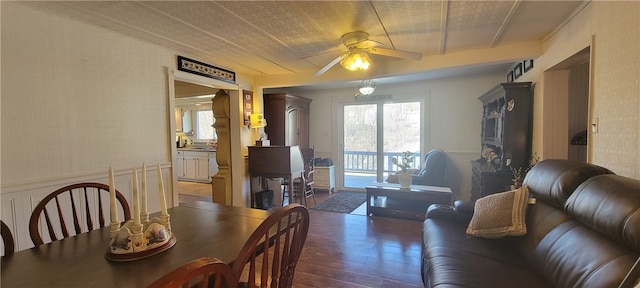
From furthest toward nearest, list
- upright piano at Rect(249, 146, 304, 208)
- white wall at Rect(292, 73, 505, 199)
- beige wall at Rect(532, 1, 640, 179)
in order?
white wall at Rect(292, 73, 505, 199) < upright piano at Rect(249, 146, 304, 208) < beige wall at Rect(532, 1, 640, 179)

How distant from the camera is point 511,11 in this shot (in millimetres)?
2229

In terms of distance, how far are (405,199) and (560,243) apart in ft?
7.81

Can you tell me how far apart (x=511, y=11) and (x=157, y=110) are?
349 cm

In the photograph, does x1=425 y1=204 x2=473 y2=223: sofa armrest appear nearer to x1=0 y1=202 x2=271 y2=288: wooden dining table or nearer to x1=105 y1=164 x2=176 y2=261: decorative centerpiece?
x1=0 y1=202 x2=271 y2=288: wooden dining table

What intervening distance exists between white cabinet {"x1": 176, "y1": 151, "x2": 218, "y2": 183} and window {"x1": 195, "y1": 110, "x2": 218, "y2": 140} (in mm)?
654

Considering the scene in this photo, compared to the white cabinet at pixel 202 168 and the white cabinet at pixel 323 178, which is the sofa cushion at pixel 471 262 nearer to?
the white cabinet at pixel 323 178

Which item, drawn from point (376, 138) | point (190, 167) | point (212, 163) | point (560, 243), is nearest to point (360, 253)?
point (560, 243)

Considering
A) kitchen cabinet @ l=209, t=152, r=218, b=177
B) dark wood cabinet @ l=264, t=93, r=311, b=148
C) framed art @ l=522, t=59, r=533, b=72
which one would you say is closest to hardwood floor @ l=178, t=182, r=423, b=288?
dark wood cabinet @ l=264, t=93, r=311, b=148

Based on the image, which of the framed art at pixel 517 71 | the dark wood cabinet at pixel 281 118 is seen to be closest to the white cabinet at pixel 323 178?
the dark wood cabinet at pixel 281 118

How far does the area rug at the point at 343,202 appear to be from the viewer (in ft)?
14.9

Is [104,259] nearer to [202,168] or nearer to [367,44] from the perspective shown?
[367,44]

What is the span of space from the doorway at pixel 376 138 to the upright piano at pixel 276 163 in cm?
208

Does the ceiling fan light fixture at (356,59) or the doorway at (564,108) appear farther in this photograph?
the doorway at (564,108)

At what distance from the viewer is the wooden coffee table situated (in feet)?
11.7
